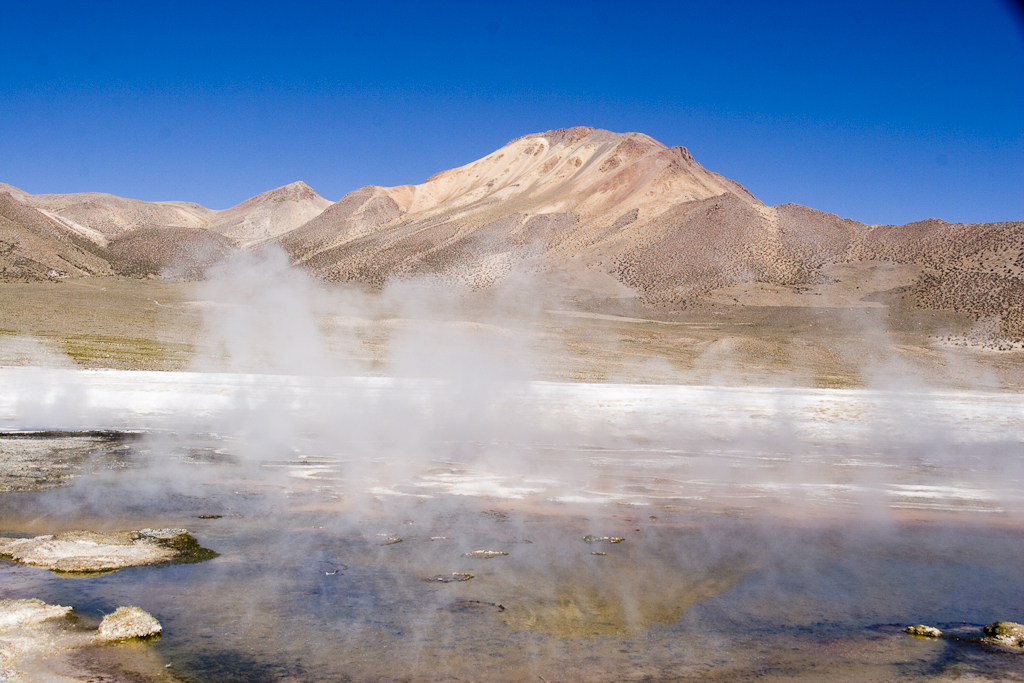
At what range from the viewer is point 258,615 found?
481 cm

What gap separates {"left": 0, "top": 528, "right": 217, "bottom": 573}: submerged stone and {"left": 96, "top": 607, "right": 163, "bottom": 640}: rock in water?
3.74 ft

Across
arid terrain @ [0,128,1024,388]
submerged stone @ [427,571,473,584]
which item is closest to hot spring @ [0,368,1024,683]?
submerged stone @ [427,571,473,584]

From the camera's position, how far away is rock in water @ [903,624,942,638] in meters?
4.92

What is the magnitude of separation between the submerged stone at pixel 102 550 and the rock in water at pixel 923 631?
4899mm

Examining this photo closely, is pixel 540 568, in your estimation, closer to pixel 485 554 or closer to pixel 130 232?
pixel 485 554

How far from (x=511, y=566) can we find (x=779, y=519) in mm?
3395

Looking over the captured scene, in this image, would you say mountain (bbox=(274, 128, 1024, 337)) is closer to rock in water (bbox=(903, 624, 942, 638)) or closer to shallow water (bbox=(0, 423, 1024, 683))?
shallow water (bbox=(0, 423, 1024, 683))

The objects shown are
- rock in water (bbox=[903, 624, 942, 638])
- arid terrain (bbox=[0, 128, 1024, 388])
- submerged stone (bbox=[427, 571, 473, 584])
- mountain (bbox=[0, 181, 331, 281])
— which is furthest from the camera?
mountain (bbox=[0, 181, 331, 281])

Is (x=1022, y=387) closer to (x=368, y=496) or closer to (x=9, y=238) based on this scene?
(x=368, y=496)

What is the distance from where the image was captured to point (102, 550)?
5953mm

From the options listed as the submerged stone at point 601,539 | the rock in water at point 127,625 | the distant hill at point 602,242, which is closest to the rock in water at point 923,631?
the submerged stone at point 601,539

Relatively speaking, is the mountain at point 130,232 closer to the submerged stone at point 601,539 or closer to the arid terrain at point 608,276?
the arid terrain at point 608,276

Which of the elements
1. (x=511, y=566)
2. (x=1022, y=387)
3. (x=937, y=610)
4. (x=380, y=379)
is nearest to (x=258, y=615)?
(x=511, y=566)

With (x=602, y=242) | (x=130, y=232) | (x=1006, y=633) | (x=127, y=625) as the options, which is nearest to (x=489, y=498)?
(x=127, y=625)
